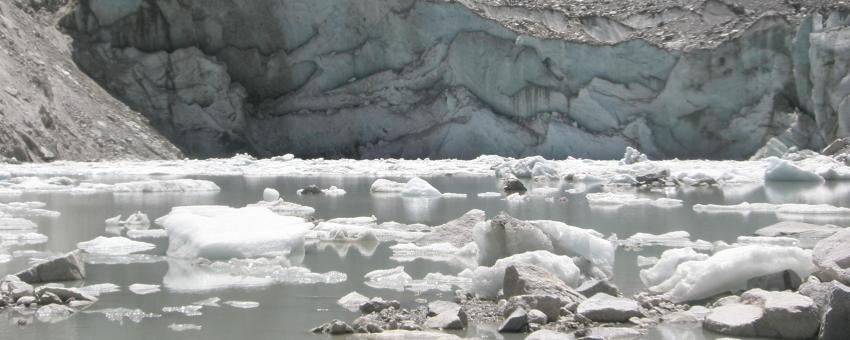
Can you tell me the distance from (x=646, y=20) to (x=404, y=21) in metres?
7.53

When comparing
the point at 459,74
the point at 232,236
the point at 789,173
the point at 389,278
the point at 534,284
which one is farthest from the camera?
the point at 459,74

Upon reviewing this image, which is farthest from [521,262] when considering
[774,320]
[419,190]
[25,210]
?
[419,190]

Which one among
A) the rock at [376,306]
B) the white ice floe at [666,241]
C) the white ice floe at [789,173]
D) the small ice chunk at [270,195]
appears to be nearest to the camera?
the rock at [376,306]

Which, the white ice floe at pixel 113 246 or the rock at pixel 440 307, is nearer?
the rock at pixel 440 307

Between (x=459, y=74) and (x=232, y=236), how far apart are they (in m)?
23.0

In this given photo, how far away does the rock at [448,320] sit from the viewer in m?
5.11

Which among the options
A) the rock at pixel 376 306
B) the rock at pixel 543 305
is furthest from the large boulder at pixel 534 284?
the rock at pixel 376 306

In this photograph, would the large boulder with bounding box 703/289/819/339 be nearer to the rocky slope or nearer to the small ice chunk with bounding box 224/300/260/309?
the small ice chunk with bounding box 224/300/260/309

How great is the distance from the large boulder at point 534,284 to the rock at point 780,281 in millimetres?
1139

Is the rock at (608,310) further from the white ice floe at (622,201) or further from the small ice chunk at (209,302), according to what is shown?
the white ice floe at (622,201)

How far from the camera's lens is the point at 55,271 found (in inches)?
251

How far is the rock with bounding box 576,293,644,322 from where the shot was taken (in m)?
5.28

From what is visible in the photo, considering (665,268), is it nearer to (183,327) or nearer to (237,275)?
(237,275)

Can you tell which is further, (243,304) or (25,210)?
(25,210)
